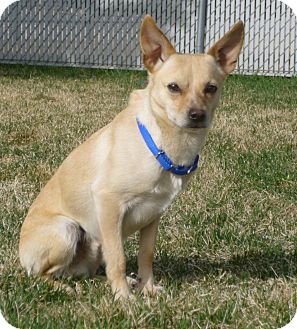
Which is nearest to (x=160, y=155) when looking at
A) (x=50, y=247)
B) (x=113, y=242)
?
(x=113, y=242)

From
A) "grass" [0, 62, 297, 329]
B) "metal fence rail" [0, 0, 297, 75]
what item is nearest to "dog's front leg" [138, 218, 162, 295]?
"grass" [0, 62, 297, 329]

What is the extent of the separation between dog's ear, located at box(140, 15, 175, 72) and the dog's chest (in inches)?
21.9

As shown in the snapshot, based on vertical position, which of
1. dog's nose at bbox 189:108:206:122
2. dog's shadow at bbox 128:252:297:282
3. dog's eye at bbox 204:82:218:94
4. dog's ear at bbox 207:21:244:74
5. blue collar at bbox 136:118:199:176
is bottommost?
dog's shadow at bbox 128:252:297:282

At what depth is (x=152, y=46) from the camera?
313 cm

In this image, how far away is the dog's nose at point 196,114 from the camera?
2.88m

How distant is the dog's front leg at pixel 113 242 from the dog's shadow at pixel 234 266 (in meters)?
0.38

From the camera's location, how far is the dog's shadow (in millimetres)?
3262

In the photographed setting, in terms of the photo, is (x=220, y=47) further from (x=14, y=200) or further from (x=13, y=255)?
(x=14, y=200)

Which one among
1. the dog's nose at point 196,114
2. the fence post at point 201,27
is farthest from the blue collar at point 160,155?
the fence post at point 201,27

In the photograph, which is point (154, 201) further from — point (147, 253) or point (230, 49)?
point (230, 49)

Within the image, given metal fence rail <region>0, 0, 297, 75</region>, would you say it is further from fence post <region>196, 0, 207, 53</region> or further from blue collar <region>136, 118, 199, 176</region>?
blue collar <region>136, 118, 199, 176</region>

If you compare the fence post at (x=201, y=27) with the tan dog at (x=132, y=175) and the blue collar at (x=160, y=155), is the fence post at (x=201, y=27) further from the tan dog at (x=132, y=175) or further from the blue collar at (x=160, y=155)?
the blue collar at (x=160, y=155)

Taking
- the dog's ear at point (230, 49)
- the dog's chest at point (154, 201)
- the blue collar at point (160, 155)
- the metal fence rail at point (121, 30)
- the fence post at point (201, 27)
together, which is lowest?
the metal fence rail at point (121, 30)

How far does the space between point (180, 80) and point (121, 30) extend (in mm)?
8836
